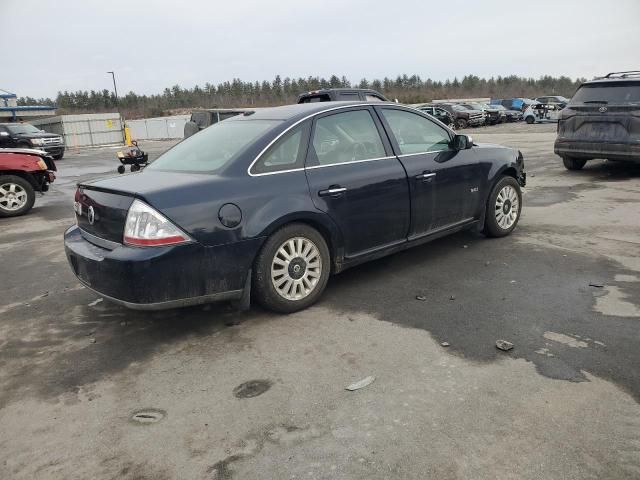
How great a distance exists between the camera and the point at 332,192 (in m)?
4.34

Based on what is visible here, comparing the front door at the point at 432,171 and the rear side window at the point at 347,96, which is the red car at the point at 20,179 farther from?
the front door at the point at 432,171

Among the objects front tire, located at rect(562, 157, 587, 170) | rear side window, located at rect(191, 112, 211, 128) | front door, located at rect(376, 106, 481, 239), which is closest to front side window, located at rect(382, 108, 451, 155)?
front door, located at rect(376, 106, 481, 239)

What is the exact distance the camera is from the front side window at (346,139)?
14.7 ft

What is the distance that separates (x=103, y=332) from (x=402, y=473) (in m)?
2.71

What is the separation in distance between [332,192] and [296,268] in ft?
2.27

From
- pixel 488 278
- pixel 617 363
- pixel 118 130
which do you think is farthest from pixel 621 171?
pixel 118 130

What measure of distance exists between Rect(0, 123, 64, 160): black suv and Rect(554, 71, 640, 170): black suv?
20.7 m

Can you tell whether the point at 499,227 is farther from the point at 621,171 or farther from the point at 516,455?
the point at 621,171

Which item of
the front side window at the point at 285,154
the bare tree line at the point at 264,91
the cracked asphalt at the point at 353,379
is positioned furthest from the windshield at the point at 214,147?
the bare tree line at the point at 264,91

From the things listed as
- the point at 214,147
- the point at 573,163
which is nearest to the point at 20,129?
the point at 573,163

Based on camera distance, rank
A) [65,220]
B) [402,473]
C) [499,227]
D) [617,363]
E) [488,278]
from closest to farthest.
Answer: [402,473], [617,363], [488,278], [499,227], [65,220]

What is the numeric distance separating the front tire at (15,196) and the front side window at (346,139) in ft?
24.2

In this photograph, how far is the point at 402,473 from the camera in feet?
7.84

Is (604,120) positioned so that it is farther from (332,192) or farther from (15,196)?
(15,196)
